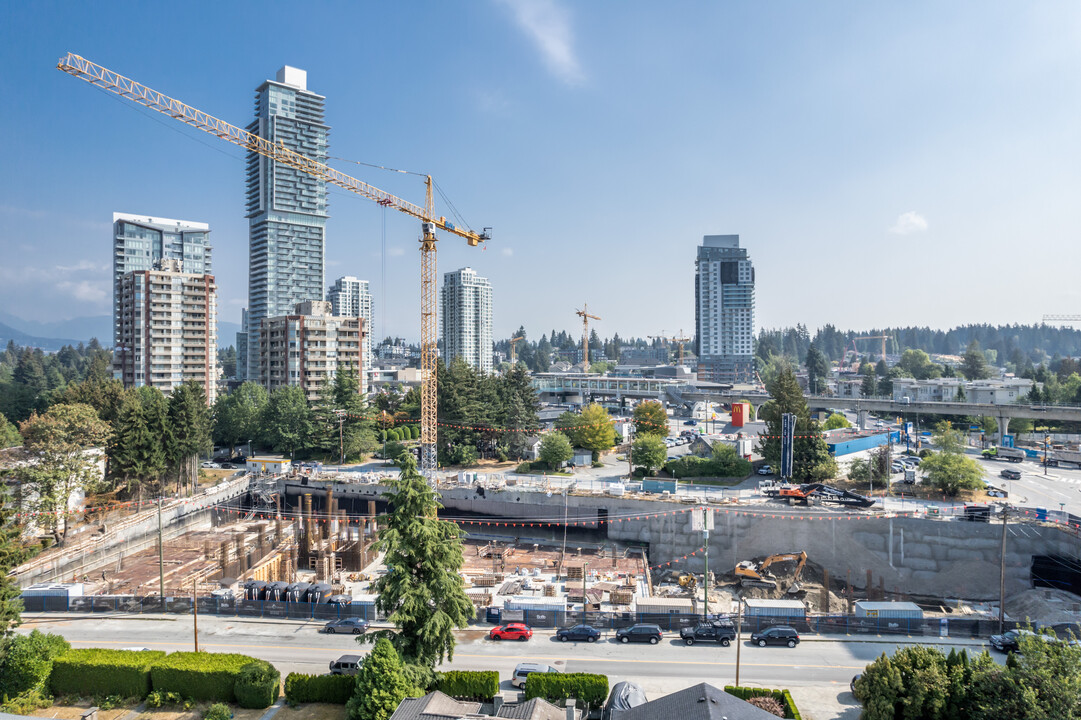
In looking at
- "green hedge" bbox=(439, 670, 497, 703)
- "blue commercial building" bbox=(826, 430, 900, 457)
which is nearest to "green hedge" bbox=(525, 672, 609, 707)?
"green hedge" bbox=(439, 670, 497, 703)

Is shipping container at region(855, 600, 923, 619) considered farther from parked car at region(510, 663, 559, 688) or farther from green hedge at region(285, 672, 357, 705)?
green hedge at region(285, 672, 357, 705)

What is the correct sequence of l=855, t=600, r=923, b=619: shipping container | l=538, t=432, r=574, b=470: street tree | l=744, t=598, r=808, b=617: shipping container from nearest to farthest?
l=855, t=600, r=923, b=619: shipping container, l=744, t=598, r=808, b=617: shipping container, l=538, t=432, r=574, b=470: street tree

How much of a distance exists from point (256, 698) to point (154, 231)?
15947 centimetres

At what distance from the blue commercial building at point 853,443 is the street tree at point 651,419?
18.1 metres

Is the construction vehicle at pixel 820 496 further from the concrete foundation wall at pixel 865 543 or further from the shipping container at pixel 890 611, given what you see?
the shipping container at pixel 890 611

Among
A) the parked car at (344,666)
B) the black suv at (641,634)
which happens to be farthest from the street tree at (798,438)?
the parked car at (344,666)

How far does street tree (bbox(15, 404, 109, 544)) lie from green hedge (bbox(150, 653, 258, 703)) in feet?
86.5

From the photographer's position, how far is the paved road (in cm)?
2580

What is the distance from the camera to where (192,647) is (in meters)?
28.7

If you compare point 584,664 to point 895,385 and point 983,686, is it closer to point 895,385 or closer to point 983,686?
point 983,686

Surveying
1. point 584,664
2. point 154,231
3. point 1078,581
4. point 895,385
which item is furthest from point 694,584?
point 154,231

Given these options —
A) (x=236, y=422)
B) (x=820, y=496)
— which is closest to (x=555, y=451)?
(x=820, y=496)

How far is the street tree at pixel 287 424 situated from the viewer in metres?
72.8

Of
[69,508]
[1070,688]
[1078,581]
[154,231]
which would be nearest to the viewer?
[1070,688]
